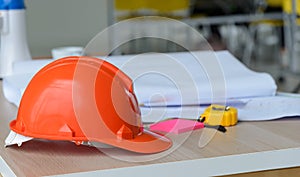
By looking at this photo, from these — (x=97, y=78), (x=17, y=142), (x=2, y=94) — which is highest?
(x=97, y=78)

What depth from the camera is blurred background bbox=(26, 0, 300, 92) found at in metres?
3.21

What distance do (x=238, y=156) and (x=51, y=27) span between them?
2327 mm

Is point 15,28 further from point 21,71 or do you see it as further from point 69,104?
point 69,104

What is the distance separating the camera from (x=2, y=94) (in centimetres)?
159

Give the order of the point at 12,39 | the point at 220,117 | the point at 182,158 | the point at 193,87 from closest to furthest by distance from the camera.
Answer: the point at 182,158 → the point at 220,117 → the point at 193,87 → the point at 12,39

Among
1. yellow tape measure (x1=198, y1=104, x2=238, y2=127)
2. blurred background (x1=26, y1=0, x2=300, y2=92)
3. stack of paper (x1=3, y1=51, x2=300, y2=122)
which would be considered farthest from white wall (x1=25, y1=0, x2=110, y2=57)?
yellow tape measure (x1=198, y1=104, x2=238, y2=127)

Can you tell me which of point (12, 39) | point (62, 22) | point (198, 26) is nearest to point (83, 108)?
point (12, 39)

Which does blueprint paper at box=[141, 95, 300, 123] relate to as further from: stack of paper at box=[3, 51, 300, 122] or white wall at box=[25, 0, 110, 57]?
white wall at box=[25, 0, 110, 57]

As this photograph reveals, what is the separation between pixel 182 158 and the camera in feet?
3.28

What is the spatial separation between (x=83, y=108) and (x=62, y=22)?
222cm

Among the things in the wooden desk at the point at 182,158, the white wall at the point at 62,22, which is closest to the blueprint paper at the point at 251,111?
the wooden desk at the point at 182,158

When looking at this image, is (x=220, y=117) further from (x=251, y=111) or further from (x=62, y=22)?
(x=62, y=22)

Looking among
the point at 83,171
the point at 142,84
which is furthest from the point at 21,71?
the point at 83,171

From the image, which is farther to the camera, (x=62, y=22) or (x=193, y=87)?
(x=62, y=22)
